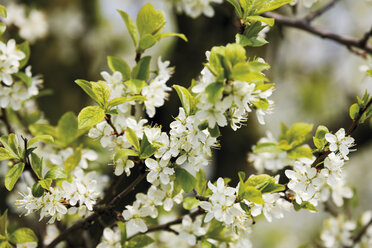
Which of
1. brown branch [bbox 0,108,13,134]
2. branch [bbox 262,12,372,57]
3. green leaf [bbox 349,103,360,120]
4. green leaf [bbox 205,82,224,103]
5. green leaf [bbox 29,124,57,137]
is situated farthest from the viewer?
branch [bbox 262,12,372,57]

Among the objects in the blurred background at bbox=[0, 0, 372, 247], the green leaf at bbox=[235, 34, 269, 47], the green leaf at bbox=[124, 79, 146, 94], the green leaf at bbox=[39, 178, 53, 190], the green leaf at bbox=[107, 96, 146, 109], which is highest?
the green leaf at bbox=[235, 34, 269, 47]

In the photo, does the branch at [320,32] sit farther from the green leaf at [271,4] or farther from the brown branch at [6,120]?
the brown branch at [6,120]

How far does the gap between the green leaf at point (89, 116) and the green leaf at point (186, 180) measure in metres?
0.25

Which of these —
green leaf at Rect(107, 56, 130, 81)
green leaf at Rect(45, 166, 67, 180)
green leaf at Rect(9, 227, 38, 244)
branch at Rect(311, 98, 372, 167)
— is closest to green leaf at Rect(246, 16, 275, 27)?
branch at Rect(311, 98, 372, 167)

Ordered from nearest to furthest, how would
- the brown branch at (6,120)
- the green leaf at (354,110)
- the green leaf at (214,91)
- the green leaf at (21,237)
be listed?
the green leaf at (214,91), the green leaf at (354,110), the green leaf at (21,237), the brown branch at (6,120)

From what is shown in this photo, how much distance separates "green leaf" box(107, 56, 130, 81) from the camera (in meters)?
1.17

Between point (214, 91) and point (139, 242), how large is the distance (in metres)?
0.55

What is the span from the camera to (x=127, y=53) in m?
3.40

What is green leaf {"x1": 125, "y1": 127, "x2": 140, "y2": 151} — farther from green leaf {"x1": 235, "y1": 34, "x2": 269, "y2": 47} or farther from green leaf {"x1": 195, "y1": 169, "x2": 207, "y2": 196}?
green leaf {"x1": 235, "y1": 34, "x2": 269, "y2": 47}

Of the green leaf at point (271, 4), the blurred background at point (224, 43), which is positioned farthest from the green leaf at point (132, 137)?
the blurred background at point (224, 43)

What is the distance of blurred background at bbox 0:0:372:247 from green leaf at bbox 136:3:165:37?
2.32ft

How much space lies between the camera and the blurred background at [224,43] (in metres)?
2.22

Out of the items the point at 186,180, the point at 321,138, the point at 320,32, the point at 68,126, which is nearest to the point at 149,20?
the point at 68,126

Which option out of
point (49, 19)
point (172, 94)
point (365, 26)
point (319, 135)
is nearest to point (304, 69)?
point (365, 26)
